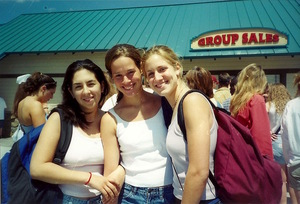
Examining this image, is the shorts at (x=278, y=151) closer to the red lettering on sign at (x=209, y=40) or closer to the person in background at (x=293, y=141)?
the person in background at (x=293, y=141)

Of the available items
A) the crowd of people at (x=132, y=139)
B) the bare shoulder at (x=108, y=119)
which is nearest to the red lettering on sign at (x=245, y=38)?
the crowd of people at (x=132, y=139)

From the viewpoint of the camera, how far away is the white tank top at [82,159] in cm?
119

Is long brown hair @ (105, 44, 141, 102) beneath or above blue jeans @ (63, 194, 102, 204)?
above

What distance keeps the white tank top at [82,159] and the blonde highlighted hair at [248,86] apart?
52.6 inches

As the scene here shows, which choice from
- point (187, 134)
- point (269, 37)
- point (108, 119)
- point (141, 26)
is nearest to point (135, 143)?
point (108, 119)

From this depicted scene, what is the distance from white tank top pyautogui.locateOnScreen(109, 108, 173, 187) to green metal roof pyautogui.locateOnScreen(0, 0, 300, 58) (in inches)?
208

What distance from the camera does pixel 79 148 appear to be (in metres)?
1.20

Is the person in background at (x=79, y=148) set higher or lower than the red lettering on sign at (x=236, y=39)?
lower

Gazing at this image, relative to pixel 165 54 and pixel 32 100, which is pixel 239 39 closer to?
pixel 32 100

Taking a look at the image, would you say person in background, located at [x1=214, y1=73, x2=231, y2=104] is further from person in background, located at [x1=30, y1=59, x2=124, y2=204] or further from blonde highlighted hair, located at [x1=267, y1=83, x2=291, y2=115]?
person in background, located at [x1=30, y1=59, x2=124, y2=204]

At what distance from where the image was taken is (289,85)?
6.45m

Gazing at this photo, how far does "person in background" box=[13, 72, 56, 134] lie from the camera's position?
2.23m

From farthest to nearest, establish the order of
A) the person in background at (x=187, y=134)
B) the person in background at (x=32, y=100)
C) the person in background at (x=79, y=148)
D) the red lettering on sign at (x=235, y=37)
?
1. the red lettering on sign at (x=235, y=37)
2. the person in background at (x=32, y=100)
3. the person in background at (x=79, y=148)
4. the person in background at (x=187, y=134)

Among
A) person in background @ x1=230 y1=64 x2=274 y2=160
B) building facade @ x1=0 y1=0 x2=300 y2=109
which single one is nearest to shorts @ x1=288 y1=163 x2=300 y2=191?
person in background @ x1=230 y1=64 x2=274 y2=160
